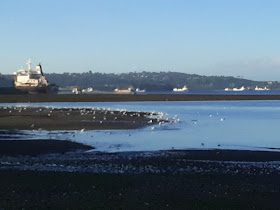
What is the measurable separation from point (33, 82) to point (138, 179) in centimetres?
12320

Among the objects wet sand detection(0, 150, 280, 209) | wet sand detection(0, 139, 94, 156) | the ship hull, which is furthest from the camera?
the ship hull

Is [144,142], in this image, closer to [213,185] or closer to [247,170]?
[247,170]

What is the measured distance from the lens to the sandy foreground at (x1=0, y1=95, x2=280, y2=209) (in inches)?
450

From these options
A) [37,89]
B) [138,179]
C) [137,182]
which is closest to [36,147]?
[138,179]

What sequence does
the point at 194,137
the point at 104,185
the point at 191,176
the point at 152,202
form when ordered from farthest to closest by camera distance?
the point at 194,137, the point at 191,176, the point at 104,185, the point at 152,202

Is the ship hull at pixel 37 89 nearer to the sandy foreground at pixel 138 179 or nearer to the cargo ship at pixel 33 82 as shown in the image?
the cargo ship at pixel 33 82

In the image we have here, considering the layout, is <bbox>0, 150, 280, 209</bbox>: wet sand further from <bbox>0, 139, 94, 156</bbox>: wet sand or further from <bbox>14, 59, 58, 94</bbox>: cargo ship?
<bbox>14, 59, 58, 94</bbox>: cargo ship

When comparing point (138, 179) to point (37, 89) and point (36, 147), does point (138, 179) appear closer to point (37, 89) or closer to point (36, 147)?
point (36, 147)

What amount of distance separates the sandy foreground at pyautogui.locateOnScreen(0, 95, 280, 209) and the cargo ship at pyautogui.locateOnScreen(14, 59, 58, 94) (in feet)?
344

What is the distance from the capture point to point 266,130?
124 feet

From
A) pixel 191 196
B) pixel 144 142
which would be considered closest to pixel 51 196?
pixel 191 196

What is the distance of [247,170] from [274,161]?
354cm

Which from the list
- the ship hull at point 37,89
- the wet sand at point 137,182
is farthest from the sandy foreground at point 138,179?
the ship hull at point 37,89

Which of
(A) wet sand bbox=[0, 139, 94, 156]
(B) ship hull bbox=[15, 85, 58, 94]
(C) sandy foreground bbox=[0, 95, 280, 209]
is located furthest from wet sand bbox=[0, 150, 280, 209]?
(B) ship hull bbox=[15, 85, 58, 94]
